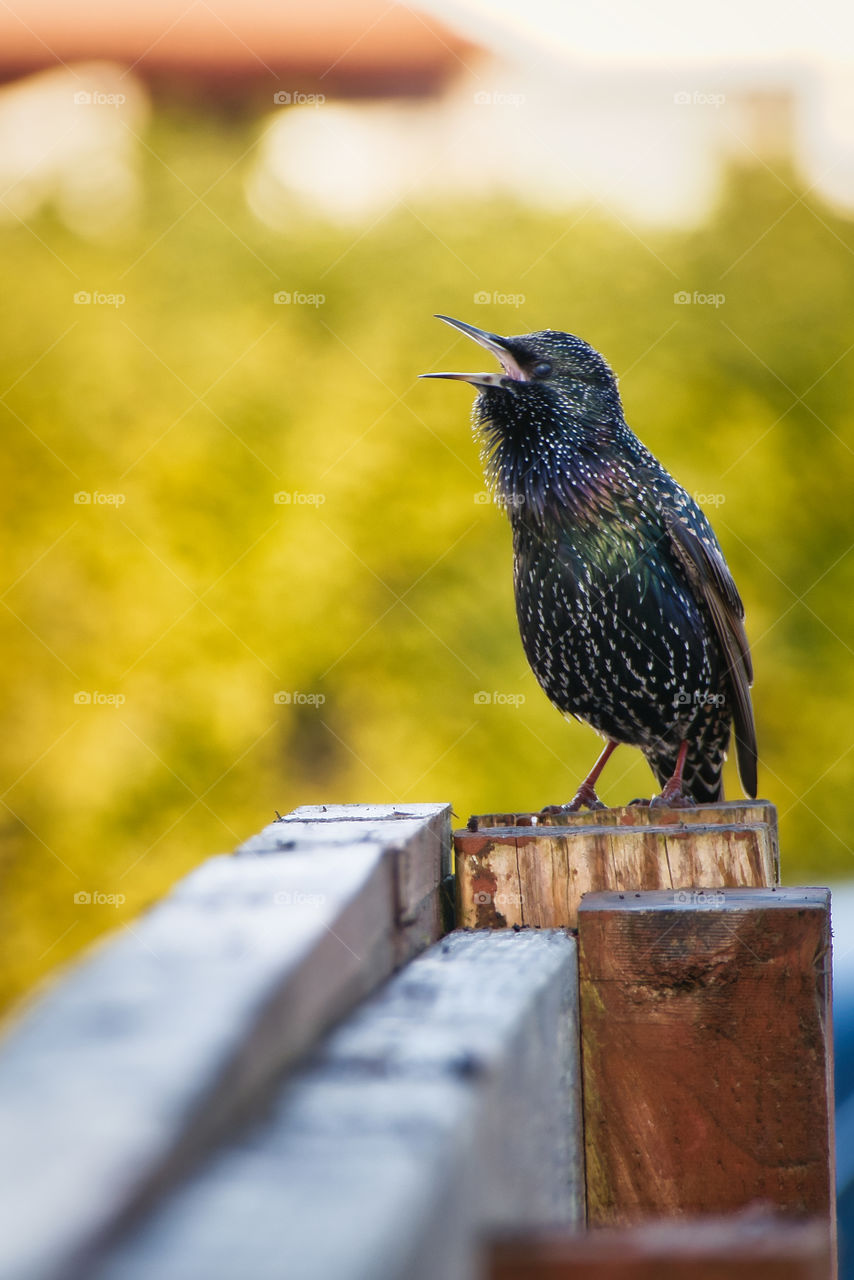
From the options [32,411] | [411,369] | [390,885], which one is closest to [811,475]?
[411,369]

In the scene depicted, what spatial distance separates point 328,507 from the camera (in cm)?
897

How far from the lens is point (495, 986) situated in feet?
3.91

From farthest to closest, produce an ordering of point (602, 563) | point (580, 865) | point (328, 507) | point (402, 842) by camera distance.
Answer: point (328, 507)
point (602, 563)
point (580, 865)
point (402, 842)

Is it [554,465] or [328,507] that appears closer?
[554,465]

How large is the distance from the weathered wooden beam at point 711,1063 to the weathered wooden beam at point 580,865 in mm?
237

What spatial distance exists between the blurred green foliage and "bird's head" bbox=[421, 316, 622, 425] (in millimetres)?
4727

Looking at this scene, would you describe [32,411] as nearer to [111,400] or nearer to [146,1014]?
[111,400]

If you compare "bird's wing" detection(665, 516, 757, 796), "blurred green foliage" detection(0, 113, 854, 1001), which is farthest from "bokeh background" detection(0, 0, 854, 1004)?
"bird's wing" detection(665, 516, 757, 796)

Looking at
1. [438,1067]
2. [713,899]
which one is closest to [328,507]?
[713,899]

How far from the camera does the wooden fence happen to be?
0.65 m

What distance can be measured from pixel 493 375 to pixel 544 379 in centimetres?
16

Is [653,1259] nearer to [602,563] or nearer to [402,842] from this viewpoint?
[402,842]

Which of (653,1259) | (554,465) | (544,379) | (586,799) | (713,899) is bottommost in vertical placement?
(653,1259)

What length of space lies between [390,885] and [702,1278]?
604mm
